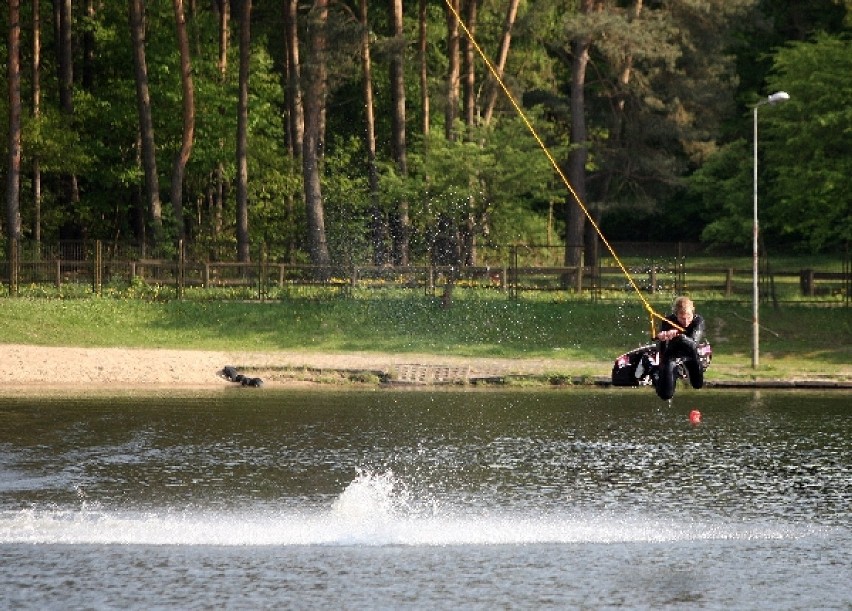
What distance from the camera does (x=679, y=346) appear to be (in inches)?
971

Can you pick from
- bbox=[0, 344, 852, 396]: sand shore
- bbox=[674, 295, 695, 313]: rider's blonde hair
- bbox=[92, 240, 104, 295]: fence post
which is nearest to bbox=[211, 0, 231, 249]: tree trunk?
bbox=[92, 240, 104, 295]: fence post

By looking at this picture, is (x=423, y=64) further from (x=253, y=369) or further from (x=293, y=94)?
(x=253, y=369)

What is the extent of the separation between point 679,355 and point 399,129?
4685 cm

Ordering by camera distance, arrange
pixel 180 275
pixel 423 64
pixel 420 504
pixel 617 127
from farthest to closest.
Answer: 1. pixel 423 64
2. pixel 617 127
3. pixel 180 275
4. pixel 420 504

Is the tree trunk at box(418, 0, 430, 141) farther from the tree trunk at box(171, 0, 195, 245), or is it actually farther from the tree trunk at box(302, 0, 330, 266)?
the tree trunk at box(171, 0, 195, 245)

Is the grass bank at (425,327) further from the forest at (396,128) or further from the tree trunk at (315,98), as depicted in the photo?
the tree trunk at (315,98)

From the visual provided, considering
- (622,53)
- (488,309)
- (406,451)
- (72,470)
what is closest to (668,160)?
(622,53)

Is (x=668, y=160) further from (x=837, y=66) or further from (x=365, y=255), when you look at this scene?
(x=365, y=255)

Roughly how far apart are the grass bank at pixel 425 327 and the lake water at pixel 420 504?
858 cm

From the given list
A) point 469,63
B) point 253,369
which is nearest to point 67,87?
point 469,63

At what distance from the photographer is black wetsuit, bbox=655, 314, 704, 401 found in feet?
80.4

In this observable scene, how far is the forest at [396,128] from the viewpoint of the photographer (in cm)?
6456

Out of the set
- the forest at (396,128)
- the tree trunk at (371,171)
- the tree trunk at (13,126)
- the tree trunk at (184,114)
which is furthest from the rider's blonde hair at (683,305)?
the tree trunk at (184,114)

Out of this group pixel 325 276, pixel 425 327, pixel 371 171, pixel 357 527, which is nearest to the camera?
pixel 357 527
